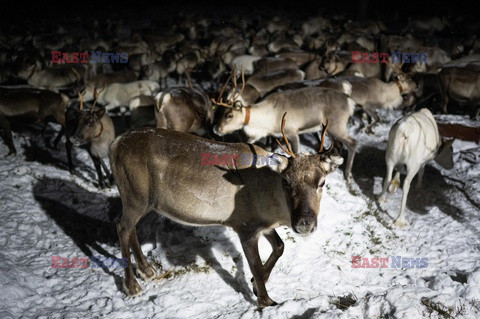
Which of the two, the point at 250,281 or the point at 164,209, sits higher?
the point at 164,209

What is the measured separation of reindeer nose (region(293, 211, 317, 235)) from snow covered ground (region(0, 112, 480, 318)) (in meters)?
0.97

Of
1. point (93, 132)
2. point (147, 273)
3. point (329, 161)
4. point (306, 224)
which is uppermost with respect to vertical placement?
point (329, 161)

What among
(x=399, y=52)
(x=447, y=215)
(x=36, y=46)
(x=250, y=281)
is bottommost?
(x=447, y=215)

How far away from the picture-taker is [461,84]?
9.84m

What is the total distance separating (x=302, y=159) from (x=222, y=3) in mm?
30902

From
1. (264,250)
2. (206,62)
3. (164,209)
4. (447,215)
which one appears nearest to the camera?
(164,209)

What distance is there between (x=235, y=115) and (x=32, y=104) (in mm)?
4884

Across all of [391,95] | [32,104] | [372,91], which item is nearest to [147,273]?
[32,104]

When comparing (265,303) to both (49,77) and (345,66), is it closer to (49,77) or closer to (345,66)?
(345,66)

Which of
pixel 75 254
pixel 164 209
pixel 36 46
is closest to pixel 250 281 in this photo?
pixel 164 209

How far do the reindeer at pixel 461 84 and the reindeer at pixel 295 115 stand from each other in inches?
152

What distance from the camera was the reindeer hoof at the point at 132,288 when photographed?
474 centimetres

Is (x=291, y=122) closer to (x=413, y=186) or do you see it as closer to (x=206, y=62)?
(x=413, y=186)

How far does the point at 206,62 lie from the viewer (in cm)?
1543
